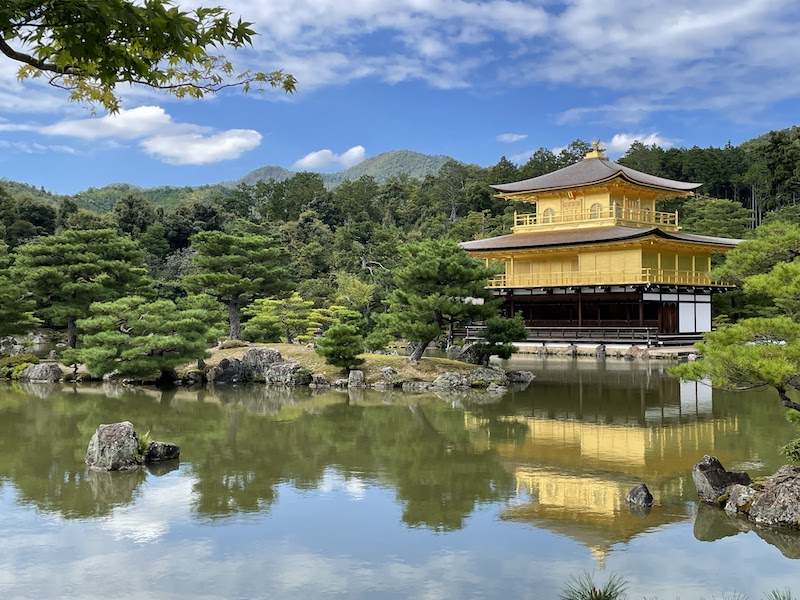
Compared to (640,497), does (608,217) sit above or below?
above

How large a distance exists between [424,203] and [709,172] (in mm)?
23012

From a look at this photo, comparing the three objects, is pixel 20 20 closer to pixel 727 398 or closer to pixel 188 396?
pixel 188 396

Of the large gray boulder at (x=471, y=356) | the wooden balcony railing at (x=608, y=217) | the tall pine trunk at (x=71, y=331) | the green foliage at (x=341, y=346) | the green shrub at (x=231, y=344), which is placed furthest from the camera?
the wooden balcony railing at (x=608, y=217)

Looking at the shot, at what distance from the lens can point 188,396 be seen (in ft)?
55.9

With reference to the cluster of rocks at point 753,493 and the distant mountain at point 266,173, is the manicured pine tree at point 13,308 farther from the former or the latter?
the distant mountain at point 266,173

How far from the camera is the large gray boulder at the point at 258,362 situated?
20.0 meters

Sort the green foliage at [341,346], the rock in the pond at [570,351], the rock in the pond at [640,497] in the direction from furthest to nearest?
the rock in the pond at [570,351]
the green foliage at [341,346]
the rock in the pond at [640,497]

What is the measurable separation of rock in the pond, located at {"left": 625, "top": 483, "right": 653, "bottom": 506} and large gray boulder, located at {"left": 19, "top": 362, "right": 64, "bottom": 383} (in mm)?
16892

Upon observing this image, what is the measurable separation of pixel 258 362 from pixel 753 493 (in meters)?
14.8

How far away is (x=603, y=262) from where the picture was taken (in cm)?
2950

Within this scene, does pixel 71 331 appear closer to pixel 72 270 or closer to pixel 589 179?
pixel 72 270

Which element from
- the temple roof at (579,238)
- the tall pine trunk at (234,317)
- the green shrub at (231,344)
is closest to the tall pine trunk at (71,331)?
the tall pine trunk at (234,317)

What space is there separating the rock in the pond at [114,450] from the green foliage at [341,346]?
8.78m

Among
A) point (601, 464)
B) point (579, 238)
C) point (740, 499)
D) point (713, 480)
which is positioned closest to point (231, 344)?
point (601, 464)
